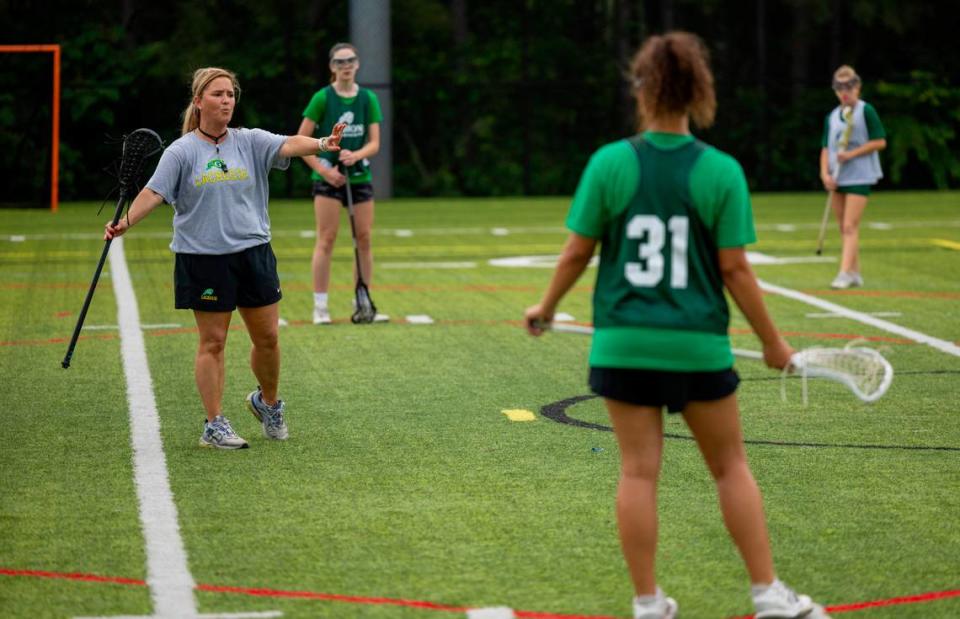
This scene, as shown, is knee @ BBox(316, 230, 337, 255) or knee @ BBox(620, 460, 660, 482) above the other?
knee @ BBox(316, 230, 337, 255)

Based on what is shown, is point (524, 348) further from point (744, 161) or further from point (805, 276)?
point (744, 161)

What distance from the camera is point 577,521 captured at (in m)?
6.58

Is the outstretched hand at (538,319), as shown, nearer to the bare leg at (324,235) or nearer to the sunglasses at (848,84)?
the bare leg at (324,235)

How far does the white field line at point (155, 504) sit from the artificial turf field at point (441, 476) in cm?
6

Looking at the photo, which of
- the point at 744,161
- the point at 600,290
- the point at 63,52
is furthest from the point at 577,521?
the point at 744,161

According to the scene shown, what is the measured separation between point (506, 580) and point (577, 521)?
0.91 m

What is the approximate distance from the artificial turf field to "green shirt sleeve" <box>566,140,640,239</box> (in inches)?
51.6

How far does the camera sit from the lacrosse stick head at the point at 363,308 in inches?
498

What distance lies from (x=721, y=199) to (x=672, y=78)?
0.40 m

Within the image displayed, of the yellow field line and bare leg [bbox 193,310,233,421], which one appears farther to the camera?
the yellow field line

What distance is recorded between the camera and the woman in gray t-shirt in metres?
7.86

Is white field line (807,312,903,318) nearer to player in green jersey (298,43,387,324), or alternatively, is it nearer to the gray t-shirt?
player in green jersey (298,43,387,324)

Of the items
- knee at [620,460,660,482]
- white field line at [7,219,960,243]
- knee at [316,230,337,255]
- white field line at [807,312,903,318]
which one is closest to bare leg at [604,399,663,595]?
knee at [620,460,660,482]

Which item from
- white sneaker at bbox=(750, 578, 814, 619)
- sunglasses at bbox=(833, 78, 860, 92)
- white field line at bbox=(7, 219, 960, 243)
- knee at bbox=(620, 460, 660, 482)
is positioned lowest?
white sneaker at bbox=(750, 578, 814, 619)
